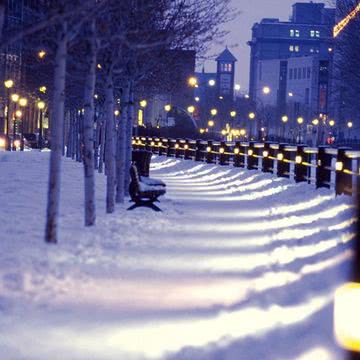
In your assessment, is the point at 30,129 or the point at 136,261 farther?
the point at 30,129

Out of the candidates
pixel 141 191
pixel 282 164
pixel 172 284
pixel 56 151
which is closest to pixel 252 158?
pixel 282 164

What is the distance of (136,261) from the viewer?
1179cm

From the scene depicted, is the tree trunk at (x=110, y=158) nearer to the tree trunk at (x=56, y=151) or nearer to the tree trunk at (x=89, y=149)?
the tree trunk at (x=89, y=149)

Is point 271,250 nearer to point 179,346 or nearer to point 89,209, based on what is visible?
point 89,209

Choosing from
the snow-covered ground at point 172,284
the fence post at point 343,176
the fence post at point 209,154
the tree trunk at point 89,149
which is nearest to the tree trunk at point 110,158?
the snow-covered ground at point 172,284

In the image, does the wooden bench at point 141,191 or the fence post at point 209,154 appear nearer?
the wooden bench at point 141,191

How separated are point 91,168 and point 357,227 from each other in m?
11.6

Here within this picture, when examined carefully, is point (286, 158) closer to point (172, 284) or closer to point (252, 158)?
point (252, 158)

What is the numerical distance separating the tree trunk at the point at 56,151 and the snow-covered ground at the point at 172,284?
307 mm

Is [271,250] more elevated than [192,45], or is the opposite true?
[192,45]

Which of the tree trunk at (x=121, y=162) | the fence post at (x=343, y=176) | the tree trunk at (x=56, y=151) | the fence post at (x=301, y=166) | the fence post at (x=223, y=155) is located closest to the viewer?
the tree trunk at (x=56, y=151)

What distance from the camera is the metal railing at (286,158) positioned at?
74.3 ft

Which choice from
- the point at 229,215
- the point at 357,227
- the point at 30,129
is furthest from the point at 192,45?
the point at 30,129

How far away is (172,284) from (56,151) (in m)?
3.62
